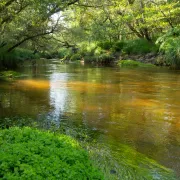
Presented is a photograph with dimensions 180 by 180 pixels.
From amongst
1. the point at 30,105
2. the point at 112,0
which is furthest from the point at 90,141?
the point at 112,0

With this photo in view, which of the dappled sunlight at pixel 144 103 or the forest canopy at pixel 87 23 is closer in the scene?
the dappled sunlight at pixel 144 103

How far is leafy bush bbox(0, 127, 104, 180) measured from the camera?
2541 millimetres

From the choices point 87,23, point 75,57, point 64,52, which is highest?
point 87,23

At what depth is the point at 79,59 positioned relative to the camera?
3744cm

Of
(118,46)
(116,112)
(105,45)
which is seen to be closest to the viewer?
(116,112)

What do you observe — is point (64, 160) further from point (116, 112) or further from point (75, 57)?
point (75, 57)

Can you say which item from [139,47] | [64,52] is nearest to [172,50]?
[139,47]

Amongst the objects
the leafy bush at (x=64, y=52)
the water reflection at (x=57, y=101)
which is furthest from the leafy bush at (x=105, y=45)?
the water reflection at (x=57, y=101)

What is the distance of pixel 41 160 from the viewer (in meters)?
2.75

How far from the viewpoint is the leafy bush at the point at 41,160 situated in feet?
8.34

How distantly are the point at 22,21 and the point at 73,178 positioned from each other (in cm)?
1568

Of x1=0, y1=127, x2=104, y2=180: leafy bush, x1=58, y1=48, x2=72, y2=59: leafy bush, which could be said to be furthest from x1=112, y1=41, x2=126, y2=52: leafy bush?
x1=0, y1=127, x2=104, y2=180: leafy bush

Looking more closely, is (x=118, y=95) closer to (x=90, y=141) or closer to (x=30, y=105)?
(x=30, y=105)

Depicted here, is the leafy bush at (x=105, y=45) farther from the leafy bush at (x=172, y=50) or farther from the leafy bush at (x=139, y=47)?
the leafy bush at (x=172, y=50)
